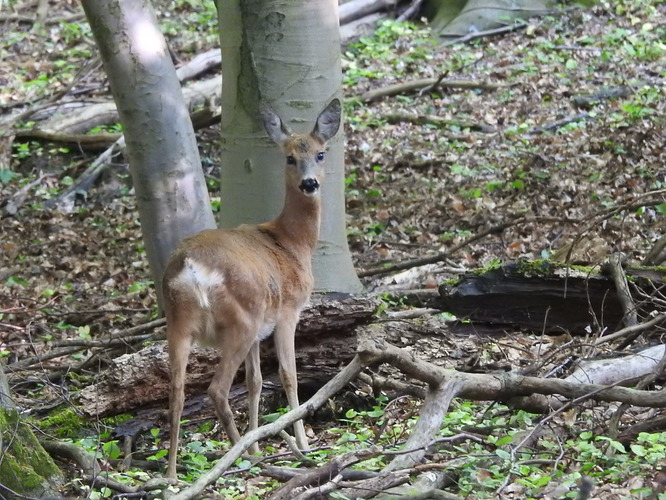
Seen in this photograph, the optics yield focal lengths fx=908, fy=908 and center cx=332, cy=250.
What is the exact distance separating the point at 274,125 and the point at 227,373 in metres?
1.95

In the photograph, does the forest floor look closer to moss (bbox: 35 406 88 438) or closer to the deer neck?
moss (bbox: 35 406 88 438)

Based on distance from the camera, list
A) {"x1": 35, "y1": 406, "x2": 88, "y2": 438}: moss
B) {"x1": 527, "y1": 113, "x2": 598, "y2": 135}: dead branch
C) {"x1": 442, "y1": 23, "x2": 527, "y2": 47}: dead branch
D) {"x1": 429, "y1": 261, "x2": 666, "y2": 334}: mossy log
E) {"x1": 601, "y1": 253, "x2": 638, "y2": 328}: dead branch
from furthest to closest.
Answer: {"x1": 442, "y1": 23, "x2": 527, "y2": 47}: dead branch
{"x1": 527, "y1": 113, "x2": 598, "y2": 135}: dead branch
{"x1": 429, "y1": 261, "x2": 666, "y2": 334}: mossy log
{"x1": 601, "y1": 253, "x2": 638, "y2": 328}: dead branch
{"x1": 35, "y1": 406, "x2": 88, "y2": 438}: moss

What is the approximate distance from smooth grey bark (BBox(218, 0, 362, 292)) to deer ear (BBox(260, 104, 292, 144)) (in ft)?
1.06

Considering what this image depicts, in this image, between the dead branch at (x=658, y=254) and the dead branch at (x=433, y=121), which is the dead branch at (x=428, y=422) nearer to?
the dead branch at (x=658, y=254)

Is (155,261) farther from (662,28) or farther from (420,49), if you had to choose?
(662,28)

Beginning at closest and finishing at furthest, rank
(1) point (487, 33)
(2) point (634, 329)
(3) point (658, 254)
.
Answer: (2) point (634, 329), (3) point (658, 254), (1) point (487, 33)

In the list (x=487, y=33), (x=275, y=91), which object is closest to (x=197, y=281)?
(x=275, y=91)

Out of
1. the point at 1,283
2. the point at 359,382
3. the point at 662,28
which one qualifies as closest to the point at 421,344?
the point at 359,382

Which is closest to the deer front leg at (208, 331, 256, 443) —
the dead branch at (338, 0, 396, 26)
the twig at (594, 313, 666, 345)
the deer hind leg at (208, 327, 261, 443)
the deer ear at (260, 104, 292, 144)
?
the deer hind leg at (208, 327, 261, 443)

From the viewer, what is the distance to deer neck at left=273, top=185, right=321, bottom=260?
20.0ft

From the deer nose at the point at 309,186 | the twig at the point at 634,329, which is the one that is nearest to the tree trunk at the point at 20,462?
the deer nose at the point at 309,186

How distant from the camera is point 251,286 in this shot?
17.4ft

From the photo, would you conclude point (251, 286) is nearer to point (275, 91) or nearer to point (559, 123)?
point (275, 91)

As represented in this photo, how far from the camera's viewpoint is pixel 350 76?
45.6ft
